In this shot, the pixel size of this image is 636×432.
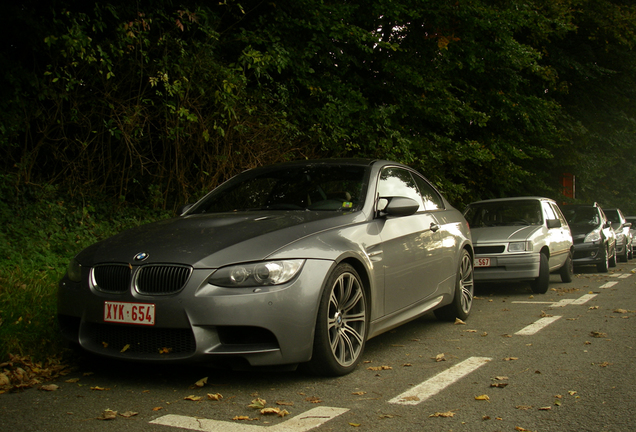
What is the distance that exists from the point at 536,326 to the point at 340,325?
2.98m

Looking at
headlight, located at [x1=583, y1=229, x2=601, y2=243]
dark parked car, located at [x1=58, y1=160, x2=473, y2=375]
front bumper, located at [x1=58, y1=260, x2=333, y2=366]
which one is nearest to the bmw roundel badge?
dark parked car, located at [x1=58, y1=160, x2=473, y2=375]

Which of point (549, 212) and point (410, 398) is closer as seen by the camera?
point (410, 398)

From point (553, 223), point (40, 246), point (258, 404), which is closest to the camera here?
point (258, 404)

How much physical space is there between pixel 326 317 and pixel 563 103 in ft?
74.5

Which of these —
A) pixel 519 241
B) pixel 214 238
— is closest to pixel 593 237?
pixel 519 241

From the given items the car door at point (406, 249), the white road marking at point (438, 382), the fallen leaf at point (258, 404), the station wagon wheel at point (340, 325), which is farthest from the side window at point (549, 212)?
the fallen leaf at point (258, 404)

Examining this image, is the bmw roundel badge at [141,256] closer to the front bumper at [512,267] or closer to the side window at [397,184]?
the side window at [397,184]

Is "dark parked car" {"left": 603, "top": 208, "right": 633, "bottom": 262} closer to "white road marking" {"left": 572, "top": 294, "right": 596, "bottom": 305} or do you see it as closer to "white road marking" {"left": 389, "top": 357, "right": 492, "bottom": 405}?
"white road marking" {"left": 572, "top": 294, "right": 596, "bottom": 305}

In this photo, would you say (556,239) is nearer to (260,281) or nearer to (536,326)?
(536,326)

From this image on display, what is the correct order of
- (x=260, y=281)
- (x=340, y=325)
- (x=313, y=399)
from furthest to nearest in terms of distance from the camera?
(x=340, y=325) < (x=260, y=281) < (x=313, y=399)

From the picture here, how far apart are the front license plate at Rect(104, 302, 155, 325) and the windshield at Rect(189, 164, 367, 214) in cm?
168

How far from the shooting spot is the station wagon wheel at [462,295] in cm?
685

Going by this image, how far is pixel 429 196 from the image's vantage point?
6941mm

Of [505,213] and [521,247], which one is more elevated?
[505,213]
